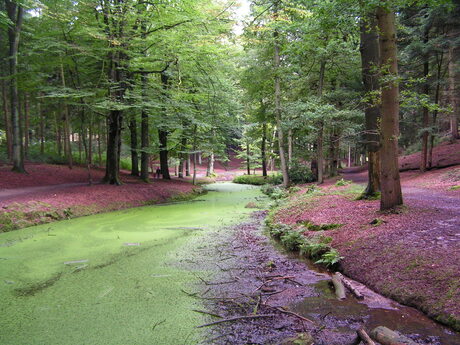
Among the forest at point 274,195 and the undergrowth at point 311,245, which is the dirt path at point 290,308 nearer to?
the forest at point 274,195

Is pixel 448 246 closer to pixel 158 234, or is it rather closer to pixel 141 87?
pixel 158 234

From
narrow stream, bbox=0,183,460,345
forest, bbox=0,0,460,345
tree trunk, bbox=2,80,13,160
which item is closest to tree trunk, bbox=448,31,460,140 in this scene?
forest, bbox=0,0,460,345

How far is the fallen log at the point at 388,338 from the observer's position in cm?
254

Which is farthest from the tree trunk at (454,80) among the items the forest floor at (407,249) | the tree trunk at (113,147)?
the tree trunk at (113,147)

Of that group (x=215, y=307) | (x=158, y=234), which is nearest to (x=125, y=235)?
(x=158, y=234)

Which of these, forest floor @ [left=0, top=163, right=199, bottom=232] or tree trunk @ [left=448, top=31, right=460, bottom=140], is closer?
forest floor @ [left=0, top=163, right=199, bottom=232]

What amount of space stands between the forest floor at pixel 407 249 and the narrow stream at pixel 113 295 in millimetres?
261

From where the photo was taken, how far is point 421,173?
13.8 m

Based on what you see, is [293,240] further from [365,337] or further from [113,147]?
[113,147]

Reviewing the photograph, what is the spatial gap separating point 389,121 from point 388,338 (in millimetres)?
4558

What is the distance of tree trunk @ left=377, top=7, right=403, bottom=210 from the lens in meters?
5.80

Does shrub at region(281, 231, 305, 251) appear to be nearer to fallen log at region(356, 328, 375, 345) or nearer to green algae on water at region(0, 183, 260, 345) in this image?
green algae on water at region(0, 183, 260, 345)

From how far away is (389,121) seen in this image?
19.5 feet

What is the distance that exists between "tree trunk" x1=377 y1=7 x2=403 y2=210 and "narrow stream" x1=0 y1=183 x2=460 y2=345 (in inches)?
97.8
